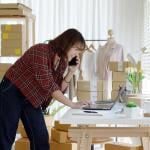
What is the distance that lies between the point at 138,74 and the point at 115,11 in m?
1.78

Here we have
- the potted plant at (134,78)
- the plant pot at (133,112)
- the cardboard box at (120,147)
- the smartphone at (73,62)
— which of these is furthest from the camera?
the potted plant at (134,78)

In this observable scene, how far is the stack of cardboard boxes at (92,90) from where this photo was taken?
313cm

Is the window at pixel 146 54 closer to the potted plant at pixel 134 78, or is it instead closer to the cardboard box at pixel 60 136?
the potted plant at pixel 134 78

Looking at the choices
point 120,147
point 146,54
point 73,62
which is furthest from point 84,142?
point 146,54

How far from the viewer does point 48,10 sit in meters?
4.80

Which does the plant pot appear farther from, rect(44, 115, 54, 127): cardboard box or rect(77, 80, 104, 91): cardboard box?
rect(44, 115, 54, 127): cardboard box

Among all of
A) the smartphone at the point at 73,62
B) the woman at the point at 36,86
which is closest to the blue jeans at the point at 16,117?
the woman at the point at 36,86

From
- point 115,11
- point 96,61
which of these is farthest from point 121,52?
point 115,11

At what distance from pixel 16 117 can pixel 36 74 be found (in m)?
0.36

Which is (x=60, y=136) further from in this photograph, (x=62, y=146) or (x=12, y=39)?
(x=12, y=39)

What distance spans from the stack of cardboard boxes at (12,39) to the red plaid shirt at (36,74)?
143cm

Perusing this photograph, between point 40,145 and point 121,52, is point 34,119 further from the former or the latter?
point 121,52

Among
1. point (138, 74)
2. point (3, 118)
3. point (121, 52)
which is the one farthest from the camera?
point (121, 52)

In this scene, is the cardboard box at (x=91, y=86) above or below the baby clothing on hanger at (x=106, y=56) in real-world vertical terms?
below
